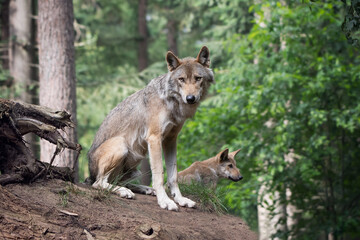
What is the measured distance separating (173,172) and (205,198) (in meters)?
0.67

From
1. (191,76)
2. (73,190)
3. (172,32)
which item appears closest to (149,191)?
Result: (73,190)

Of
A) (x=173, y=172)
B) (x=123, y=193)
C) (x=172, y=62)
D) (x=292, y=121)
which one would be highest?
(x=172, y=62)

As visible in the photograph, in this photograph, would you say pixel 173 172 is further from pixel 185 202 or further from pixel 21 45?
pixel 21 45

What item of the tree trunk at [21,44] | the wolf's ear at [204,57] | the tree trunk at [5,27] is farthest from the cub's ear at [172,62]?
the tree trunk at [5,27]

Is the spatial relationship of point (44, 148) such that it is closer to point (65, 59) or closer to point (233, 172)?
point (65, 59)

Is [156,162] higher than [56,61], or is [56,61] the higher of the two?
[56,61]

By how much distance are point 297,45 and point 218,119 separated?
2.78 metres

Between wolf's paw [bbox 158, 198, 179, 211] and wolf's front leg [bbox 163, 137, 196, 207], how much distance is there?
0.95 ft

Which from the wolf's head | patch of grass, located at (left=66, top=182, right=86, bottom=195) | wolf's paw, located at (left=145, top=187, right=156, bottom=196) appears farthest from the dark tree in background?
patch of grass, located at (left=66, top=182, right=86, bottom=195)

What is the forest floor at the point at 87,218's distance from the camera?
13.4ft

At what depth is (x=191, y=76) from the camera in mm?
6004

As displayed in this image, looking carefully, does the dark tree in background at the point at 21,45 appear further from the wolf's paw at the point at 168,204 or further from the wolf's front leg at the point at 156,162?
the wolf's paw at the point at 168,204

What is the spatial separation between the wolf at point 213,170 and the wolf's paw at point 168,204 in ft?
6.68

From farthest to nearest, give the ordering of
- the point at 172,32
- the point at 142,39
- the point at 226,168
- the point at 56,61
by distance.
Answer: the point at 172,32, the point at 142,39, the point at 226,168, the point at 56,61
